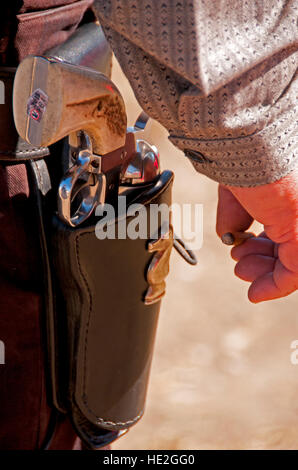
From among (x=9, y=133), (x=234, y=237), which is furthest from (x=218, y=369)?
(x=9, y=133)

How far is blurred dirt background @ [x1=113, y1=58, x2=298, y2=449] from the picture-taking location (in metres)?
1.77

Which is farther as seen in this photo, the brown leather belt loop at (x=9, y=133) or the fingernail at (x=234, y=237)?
the fingernail at (x=234, y=237)

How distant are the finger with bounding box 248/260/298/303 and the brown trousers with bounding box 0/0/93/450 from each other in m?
0.34

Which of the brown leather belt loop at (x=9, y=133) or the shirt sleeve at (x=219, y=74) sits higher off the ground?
the shirt sleeve at (x=219, y=74)

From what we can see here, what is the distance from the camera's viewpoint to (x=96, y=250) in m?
0.98

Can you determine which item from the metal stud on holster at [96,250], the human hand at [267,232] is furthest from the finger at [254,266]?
the metal stud on holster at [96,250]

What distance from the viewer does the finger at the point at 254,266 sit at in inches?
39.5

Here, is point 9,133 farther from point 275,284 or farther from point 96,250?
point 275,284

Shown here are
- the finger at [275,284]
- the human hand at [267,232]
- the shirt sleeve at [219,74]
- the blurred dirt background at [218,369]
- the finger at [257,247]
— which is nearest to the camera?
the shirt sleeve at [219,74]

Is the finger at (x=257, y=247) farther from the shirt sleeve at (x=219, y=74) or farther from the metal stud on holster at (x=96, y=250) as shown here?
the shirt sleeve at (x=219, y=74)

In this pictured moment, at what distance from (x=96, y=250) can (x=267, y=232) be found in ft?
0.88

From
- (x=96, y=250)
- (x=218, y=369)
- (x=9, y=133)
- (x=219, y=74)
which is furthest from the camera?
(x=218, y=369)

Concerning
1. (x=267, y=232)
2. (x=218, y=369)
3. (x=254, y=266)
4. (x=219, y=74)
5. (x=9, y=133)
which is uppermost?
(x=219, y=74)
